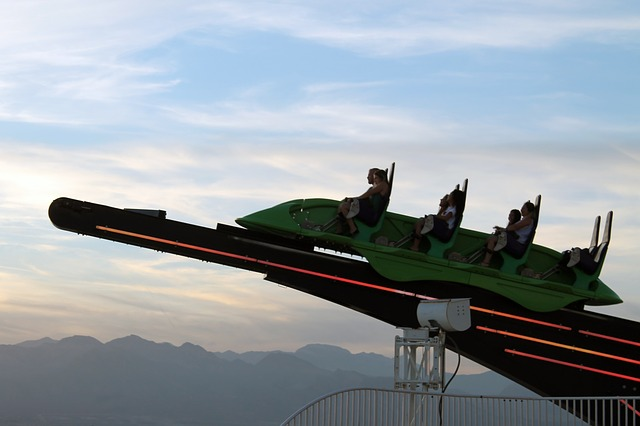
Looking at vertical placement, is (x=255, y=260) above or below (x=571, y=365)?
above

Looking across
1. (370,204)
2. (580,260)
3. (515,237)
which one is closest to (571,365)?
(580,260)

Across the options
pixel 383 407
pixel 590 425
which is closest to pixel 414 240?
pixel 590 425

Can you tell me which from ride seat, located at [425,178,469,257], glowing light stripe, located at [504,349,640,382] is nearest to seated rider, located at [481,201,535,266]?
ride seat, located at [425,178,469,257]

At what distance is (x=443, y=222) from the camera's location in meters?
18.0

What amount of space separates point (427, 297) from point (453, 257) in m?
0.86

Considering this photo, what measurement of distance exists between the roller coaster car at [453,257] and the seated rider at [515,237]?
97 mm

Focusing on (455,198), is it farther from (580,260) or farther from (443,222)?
(580,260)

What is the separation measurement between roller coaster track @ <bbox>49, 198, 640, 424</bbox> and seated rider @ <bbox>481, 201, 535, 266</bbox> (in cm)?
79

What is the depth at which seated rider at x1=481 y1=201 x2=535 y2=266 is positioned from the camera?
725 inches

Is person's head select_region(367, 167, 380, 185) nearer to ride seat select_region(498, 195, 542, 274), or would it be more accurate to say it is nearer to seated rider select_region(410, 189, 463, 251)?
seated rider select_region(410, 189, 463, 251)

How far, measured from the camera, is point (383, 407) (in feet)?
41.3

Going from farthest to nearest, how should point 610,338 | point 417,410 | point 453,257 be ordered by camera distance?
point 610,338 < point 453,257 < point 417,410

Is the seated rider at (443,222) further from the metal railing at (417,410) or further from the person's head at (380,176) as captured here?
the metal railing at (417,410)

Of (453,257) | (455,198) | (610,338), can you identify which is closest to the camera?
(455,198)
